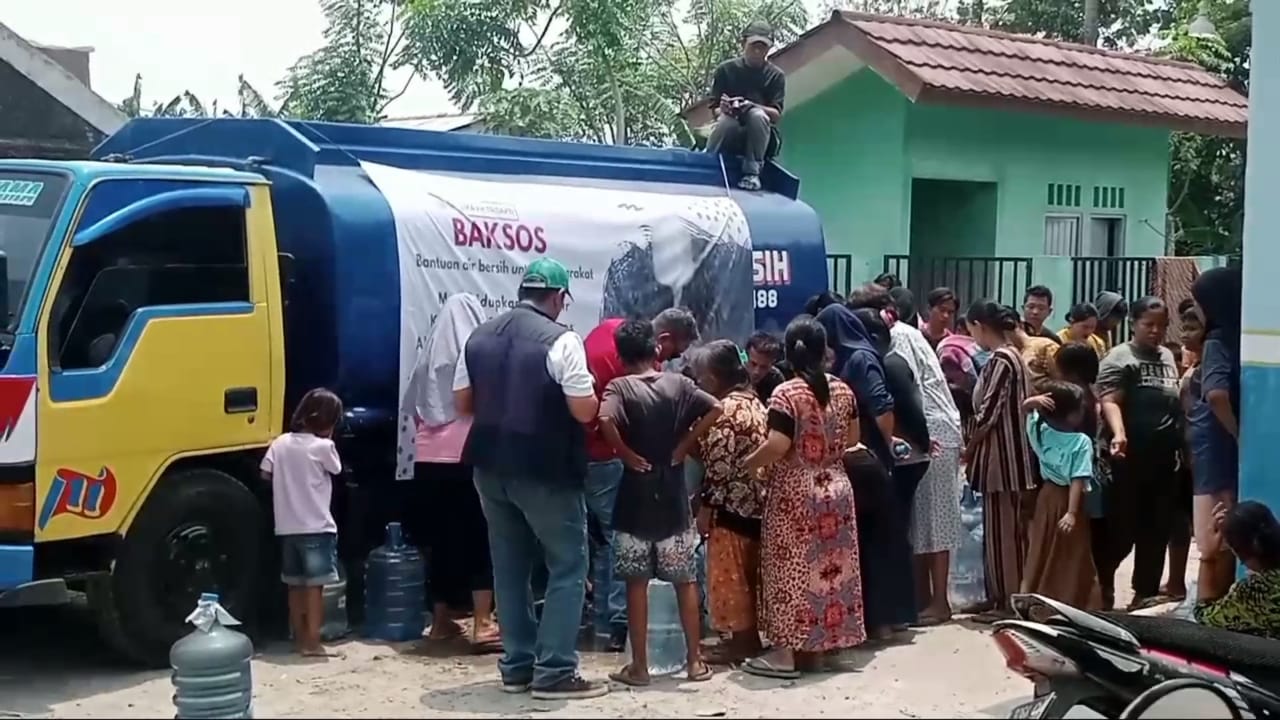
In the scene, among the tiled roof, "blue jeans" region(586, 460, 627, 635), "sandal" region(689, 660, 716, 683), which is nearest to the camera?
"sandal" region(689, 660, 716, 683)

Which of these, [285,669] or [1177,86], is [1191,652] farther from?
[1177,86]

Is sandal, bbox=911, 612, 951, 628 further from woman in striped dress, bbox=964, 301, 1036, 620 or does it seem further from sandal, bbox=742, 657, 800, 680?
sandal, bbox=742, 657, 800, 680

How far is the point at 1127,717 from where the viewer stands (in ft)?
15.8

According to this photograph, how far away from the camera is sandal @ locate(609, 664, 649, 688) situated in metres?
6.85

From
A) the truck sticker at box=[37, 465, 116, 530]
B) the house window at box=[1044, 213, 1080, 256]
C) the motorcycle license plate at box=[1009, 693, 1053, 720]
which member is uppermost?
the house window at box=[1044, 213, 1080, 256]

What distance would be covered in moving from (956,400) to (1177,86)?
8.28 m

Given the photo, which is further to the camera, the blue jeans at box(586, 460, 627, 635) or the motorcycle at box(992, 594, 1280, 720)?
the blue jeans at box(586, 460, 627, 635)

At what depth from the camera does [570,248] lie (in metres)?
8.49

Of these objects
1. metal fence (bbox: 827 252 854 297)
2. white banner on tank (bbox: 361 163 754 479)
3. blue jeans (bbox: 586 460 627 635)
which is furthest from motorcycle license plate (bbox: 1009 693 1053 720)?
metal fence (bbox: 827 252 854 297)

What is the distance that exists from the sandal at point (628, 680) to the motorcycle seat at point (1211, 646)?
2062 millimetres

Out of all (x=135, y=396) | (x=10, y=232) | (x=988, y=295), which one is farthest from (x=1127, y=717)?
(x=988, y=295)

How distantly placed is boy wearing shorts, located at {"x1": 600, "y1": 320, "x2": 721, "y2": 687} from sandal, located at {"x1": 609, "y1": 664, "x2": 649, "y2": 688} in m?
0.17

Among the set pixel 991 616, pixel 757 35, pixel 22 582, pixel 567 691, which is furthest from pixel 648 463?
pixel 757 35

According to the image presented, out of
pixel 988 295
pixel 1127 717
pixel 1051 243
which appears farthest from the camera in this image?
pixel 1051 243
